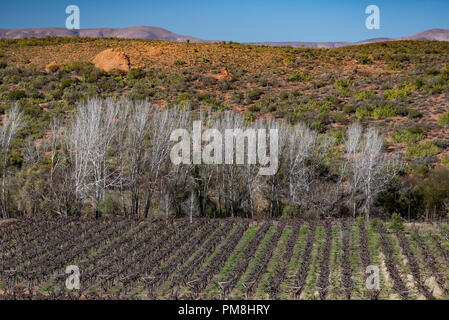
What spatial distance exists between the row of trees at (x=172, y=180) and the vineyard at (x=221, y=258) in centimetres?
197

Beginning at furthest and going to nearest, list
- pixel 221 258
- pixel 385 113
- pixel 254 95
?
pixel 254 95, pixel 385 113, pixel 221 258

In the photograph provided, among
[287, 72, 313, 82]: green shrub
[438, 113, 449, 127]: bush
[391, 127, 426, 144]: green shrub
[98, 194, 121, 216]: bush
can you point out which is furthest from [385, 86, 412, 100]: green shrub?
[98, 194, 121, 216]: bush

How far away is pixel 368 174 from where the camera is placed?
19.5 metres

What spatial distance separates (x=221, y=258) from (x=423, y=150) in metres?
17.5

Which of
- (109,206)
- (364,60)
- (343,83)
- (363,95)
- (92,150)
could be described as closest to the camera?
(92,150)

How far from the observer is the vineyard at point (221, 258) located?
11.2 m

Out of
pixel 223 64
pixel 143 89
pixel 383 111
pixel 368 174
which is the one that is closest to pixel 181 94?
pixel 143 89

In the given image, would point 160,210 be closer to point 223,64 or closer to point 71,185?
point 71,185

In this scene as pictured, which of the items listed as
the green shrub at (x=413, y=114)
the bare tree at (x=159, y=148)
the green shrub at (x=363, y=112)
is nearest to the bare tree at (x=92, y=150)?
the bare tree at (x=159, y=148)

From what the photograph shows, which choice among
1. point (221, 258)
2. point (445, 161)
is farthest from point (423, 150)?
point (221, 258)
